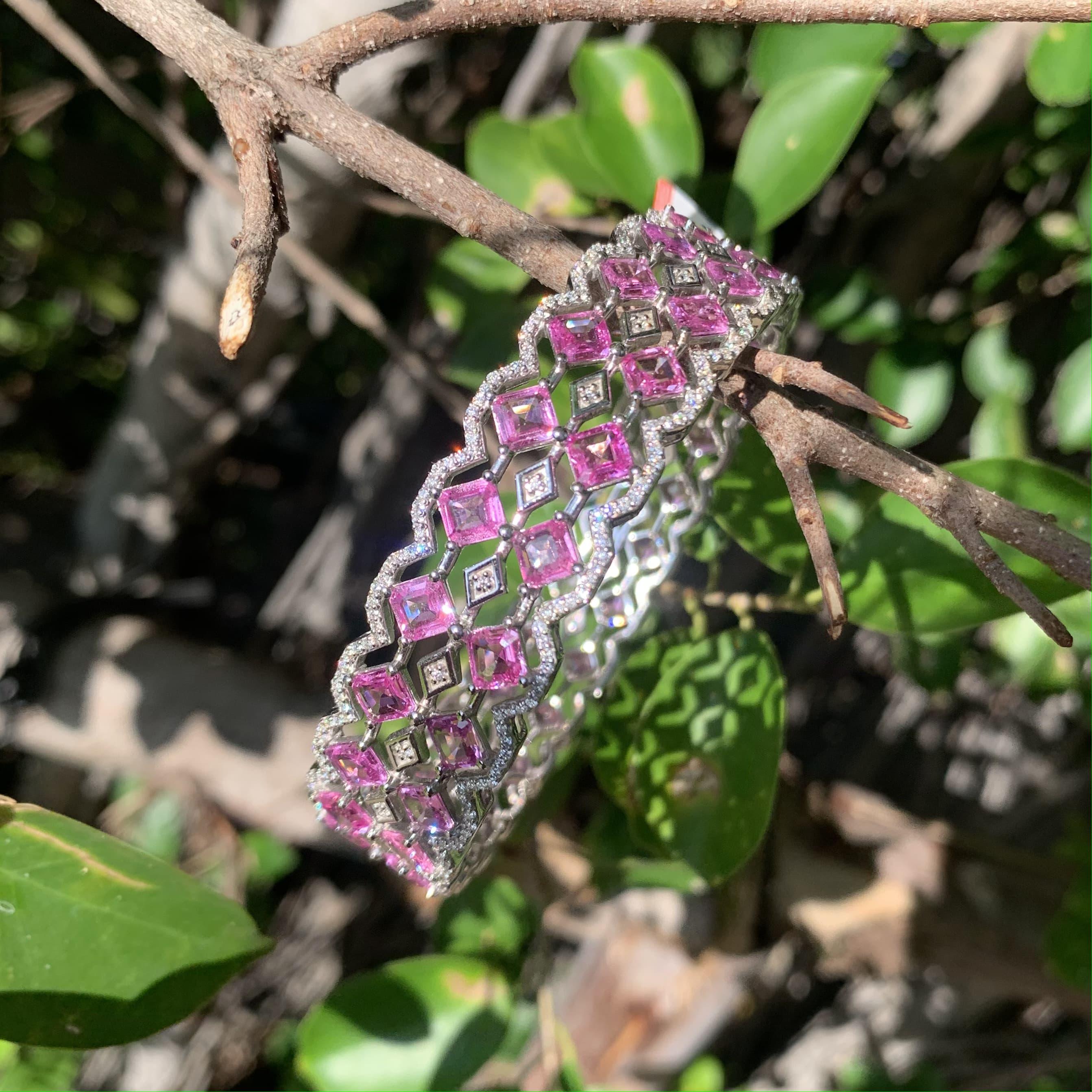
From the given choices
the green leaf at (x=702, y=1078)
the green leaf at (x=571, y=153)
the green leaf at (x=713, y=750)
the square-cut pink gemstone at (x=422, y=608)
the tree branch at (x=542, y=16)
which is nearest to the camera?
the tree branch at (x=542, y=16)

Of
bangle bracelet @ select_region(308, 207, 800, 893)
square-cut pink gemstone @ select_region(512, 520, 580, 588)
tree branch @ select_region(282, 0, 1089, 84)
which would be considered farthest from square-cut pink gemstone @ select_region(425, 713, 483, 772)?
tree branch @ select_region(282, 0, 1089, 84)

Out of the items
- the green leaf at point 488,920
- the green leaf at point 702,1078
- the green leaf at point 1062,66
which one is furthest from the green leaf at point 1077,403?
the green leaf at point 702,1078

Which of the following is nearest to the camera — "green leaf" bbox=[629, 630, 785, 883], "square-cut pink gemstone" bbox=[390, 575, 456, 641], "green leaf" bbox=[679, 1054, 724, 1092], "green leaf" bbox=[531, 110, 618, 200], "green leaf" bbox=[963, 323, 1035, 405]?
"square-cut pink gemstone" bbox=[390, 575, 456, 641]

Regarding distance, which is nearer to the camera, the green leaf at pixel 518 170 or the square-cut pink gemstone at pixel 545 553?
the square-cut pink gemstone at pixel 545 553

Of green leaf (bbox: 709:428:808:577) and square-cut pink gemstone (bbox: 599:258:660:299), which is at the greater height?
square-cut pink gemstone (bbox: 599:258:660:299)

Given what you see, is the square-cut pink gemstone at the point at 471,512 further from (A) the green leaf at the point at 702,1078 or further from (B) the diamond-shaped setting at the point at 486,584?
(A) the green leaf at the point at 702,1078

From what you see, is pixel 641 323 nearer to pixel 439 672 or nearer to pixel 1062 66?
pixel 439 672

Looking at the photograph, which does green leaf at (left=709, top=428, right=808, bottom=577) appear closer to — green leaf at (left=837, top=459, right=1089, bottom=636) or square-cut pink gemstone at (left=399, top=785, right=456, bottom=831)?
green leaf at (left=837, top=459, right=1089, bottom=636)
